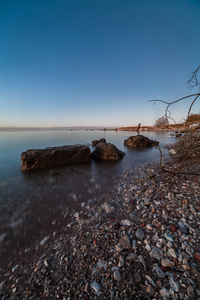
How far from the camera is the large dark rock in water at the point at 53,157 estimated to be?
5504mm

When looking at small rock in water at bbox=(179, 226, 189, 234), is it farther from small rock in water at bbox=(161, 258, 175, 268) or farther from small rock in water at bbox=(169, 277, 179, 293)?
small rock in water at bbox=(169, 277, 179, 293)

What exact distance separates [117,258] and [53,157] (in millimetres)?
5381

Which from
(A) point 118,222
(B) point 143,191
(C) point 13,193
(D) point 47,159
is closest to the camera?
(A) point 118,222

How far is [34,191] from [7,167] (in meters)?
3.78

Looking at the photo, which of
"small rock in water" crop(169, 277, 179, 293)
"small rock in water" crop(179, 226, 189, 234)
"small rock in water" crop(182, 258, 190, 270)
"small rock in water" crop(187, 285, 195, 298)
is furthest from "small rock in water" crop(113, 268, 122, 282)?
"small rock in water" crop(179, 226, 189, 234)

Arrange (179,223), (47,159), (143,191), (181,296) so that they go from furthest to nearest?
(47,159) < (143,191) < (179,223) < (181,296)

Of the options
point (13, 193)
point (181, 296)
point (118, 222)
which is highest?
point (181, 296)

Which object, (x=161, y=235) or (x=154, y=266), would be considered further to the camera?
(x=161, y=235)

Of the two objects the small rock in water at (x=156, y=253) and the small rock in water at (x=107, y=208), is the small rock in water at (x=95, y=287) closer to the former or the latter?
the small rock in water at (x=156, y=253)

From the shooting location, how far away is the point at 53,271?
1431mm

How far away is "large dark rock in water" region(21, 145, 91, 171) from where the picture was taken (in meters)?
5.50

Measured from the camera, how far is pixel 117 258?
1485 mm

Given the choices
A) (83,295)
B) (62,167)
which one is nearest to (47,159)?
(62,167)

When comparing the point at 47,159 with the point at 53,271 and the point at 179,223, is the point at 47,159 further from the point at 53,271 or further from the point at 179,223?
the point at 179,223
